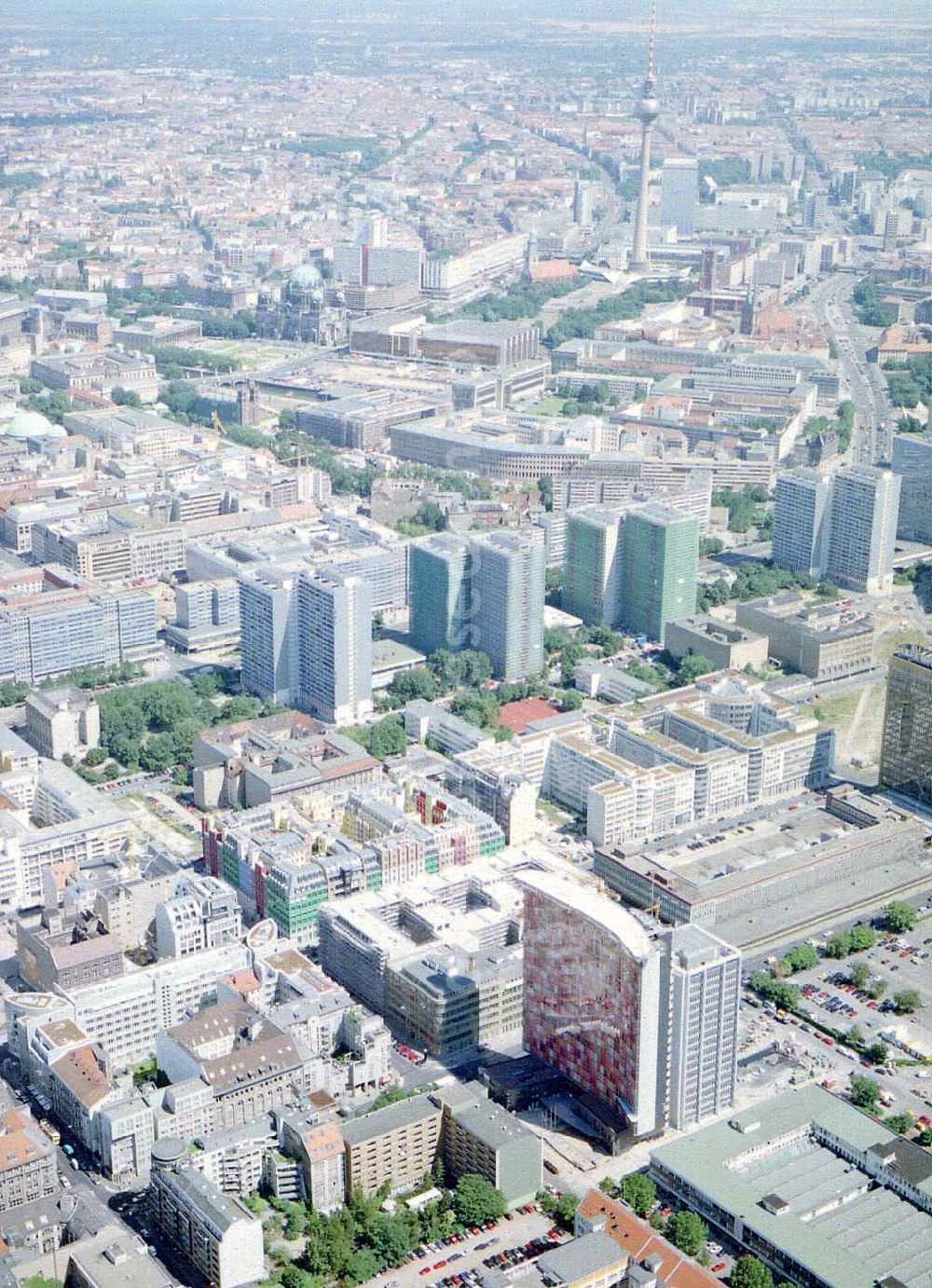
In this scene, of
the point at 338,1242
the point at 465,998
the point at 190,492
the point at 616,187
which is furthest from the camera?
the point at 616,187

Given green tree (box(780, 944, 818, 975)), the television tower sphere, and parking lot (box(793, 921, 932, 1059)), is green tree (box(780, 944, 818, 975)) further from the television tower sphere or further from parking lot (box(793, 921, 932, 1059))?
the television tower sphere

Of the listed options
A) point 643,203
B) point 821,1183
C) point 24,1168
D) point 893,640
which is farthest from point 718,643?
point 643,203

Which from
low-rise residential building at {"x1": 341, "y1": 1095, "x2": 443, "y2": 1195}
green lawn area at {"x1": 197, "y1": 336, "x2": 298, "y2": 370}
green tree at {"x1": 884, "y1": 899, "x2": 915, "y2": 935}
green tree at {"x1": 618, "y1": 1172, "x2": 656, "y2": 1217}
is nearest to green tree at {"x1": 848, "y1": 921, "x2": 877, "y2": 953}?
green tree at {"x1": 884, "y1": 899, "x2": 915, "y2": 935}

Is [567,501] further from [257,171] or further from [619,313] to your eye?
[257,171]

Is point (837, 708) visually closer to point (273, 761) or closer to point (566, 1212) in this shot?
point (273, 761)

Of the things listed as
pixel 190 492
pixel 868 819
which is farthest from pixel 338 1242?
pixel 190 492

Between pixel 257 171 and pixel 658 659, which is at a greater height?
pixel 257 171

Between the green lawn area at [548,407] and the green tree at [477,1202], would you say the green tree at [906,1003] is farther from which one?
the green lawn area at [548,407]
